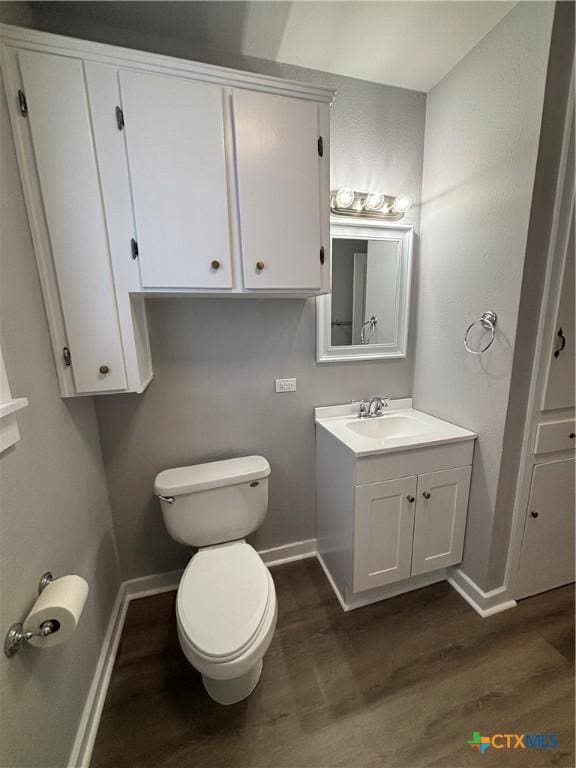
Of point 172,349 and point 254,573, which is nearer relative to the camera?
point 254,573

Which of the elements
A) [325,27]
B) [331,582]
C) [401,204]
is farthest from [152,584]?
[325,27]

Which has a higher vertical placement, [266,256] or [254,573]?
Result: [266,256]

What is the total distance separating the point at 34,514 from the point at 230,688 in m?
0.95

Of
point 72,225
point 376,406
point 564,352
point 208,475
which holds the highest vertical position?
point 72,225

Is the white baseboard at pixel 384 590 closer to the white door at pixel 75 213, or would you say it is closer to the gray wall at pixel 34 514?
the gray wall at pixel 34 514

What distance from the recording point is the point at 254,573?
3.92 ft

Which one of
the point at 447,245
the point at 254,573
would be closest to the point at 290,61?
the point at 447,245

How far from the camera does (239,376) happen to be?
1562 mm

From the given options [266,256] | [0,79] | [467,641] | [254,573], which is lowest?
[467,641]

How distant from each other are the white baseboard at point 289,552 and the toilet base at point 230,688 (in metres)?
0.65

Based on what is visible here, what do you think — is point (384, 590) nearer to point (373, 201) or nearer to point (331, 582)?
point (331, 582)

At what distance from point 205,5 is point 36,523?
1870 millimetres

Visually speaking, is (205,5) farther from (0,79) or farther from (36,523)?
(36,523)

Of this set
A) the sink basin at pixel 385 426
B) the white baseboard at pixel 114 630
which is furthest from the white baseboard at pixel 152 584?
the sink basin at pixel 385 426
